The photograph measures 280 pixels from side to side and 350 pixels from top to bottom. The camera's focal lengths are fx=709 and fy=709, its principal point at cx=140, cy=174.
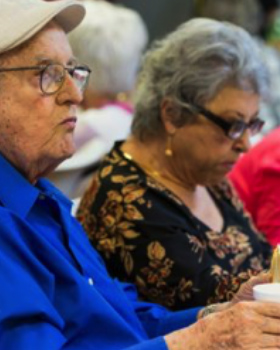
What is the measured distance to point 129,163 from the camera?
206cm

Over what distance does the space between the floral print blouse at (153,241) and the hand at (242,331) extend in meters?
0.52

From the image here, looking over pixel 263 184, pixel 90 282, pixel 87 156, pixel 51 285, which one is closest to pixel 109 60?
pixel 87 156

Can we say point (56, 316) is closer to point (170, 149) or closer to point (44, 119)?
point (44, 119)

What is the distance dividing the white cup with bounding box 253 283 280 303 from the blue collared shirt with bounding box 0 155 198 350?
0.65 feet

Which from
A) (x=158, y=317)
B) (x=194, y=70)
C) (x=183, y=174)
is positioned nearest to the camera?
(x=158, y=317)

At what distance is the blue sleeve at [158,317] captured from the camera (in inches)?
68.8

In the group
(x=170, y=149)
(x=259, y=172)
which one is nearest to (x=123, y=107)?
(x=259, y=172)

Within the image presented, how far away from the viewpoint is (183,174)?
7.13 ft

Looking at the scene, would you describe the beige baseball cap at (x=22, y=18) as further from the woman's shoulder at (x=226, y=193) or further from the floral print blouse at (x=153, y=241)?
the woman's shoulder at (x=226, y=193)

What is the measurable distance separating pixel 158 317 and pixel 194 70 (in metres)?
0.73

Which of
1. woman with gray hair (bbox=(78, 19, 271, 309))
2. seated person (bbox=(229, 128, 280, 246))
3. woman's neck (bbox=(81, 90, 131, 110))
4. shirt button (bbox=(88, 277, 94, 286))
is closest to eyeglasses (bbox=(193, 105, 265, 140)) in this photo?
woman with gray hair (bbox=(78, 19, 271, 309))

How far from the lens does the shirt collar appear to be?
1.42 m

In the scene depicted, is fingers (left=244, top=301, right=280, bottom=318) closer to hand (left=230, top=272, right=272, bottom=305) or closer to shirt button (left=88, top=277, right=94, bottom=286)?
hand (left=230, top=272, right=272, bottom=305)

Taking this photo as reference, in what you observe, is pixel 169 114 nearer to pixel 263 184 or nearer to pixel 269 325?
pixel 263 184
